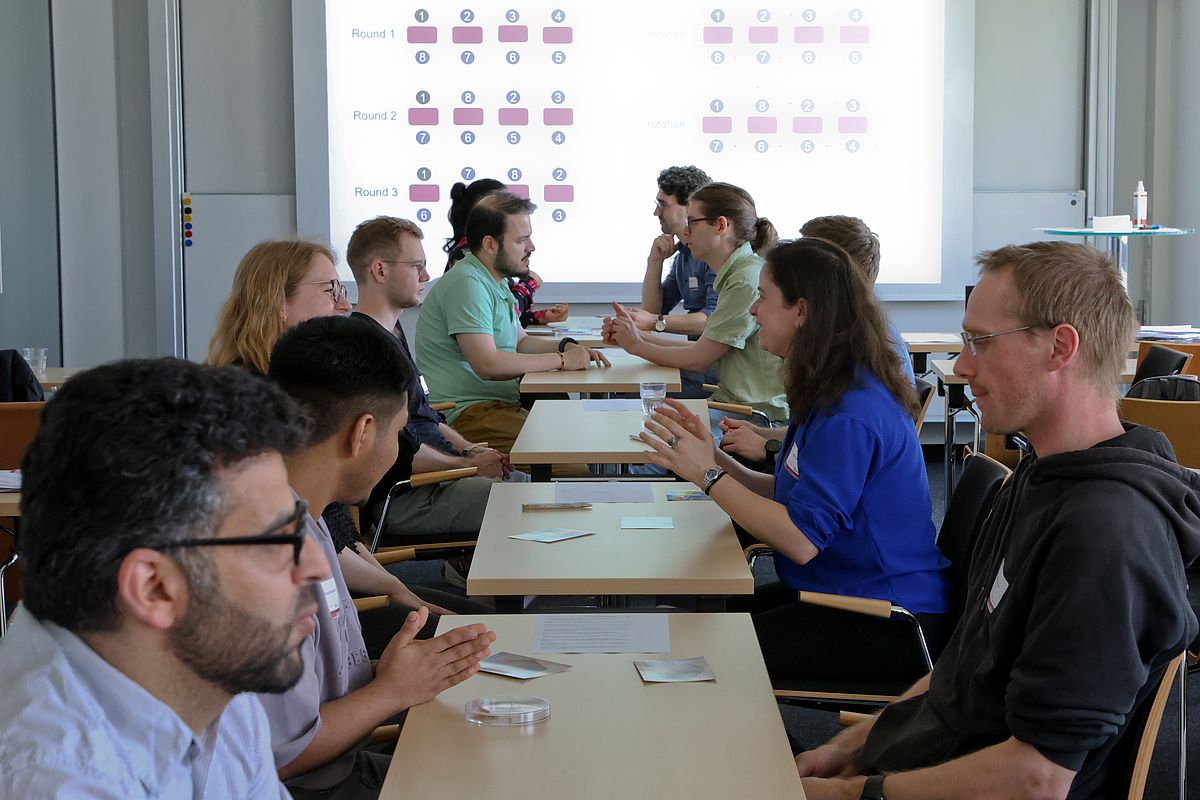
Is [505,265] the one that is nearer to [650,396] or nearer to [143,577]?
[650,396]

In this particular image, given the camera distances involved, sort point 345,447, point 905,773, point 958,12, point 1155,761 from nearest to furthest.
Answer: point 905,773
point 345,447
point 1155,761
point 958,12

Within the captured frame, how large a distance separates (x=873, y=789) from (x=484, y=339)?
3.26 meters

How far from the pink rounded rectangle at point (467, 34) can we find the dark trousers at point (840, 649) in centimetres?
554

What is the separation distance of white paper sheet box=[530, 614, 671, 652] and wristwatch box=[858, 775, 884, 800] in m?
0.38

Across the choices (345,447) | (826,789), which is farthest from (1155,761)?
(345,447)

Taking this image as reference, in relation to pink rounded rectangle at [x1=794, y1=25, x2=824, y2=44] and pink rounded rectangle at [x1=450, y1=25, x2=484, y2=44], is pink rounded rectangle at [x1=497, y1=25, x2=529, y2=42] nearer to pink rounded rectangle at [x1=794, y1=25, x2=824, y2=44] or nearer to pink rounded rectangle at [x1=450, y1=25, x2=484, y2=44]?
pink rounded rectangle at [x1=450, y1=25, x2=484, y2=44]

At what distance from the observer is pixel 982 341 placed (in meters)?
1.78

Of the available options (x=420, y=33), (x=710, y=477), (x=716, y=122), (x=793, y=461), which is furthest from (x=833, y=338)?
(x=420, y=33)

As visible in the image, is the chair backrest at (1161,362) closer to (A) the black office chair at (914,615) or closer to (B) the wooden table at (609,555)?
(A) the black office chair at (914,615)

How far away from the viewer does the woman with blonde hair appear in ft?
9.53

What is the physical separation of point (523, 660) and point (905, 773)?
585 mm

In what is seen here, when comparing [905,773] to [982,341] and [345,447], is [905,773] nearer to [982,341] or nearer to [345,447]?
[982,341]

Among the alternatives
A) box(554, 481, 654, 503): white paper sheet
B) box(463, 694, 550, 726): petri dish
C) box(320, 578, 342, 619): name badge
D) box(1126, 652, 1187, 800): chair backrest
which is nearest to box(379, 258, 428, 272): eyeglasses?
box(554, 481, 654, 503): white paper sheet

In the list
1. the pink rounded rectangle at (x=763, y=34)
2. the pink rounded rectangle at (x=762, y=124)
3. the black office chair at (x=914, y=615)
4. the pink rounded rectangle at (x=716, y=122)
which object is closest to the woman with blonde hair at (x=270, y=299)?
the black office chair at (x=914, y=615)
